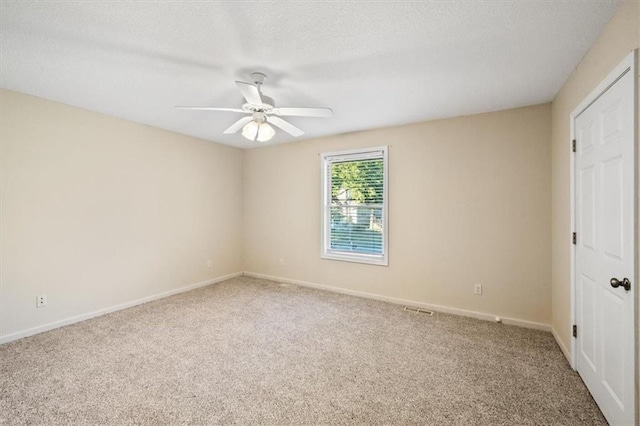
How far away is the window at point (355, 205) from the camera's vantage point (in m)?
3.99

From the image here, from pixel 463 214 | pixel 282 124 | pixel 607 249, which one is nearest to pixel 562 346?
pixel 607 249

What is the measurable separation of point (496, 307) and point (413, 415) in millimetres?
2068

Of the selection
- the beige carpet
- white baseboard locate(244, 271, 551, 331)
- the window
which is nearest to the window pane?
the window

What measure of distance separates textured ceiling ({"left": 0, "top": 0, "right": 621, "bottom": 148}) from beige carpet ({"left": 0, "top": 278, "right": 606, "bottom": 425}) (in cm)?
243

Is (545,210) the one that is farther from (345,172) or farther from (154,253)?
(154,253)

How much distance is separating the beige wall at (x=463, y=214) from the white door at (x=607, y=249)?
86 cm

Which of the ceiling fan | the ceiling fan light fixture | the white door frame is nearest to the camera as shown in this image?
the white door frame

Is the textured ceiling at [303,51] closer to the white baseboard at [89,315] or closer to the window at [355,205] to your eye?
the window at [355,205]

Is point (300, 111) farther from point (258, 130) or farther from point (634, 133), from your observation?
point (634, 133)

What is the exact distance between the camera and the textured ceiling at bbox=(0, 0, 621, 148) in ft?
5.28

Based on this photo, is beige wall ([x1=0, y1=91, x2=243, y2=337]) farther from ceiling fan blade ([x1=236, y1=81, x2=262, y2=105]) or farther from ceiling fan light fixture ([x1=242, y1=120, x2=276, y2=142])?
ceiling fan blade ([x1=236, y1=81, x2=262, y2=105])

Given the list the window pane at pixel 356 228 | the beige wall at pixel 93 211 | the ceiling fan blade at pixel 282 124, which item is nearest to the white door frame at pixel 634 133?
the window pane at pixel 356 228

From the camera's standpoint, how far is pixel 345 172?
432 centimetres

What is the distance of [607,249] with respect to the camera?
1.73m
